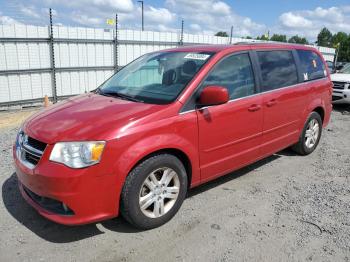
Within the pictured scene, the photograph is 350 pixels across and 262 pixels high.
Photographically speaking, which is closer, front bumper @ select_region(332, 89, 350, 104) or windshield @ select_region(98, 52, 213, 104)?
windshield @ select_region(98, 52, 213, 104)

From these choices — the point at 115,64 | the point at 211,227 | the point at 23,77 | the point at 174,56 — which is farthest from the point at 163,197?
the point at 115,64

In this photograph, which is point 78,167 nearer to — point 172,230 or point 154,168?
point 154,168

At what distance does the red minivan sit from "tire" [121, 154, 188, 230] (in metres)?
0.01

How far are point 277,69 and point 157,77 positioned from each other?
5.86ft

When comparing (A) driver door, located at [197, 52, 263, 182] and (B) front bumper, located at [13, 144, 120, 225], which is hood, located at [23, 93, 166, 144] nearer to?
(B) front bumper, located at [13, 144, 120, 225]

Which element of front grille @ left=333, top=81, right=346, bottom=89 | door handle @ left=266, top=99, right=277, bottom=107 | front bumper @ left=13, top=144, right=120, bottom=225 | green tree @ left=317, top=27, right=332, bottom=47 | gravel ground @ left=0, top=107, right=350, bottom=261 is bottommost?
gravel ground @ left=0, top=107, right=350, bottom=261

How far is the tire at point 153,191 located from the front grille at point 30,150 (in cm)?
83

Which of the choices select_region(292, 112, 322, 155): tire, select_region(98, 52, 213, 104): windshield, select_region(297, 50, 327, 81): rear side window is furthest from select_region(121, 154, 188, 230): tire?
select_region(297, 50, 327, 81): rear side window

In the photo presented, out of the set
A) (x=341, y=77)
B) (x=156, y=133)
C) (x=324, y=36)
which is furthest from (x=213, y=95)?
(x=324, y=36)

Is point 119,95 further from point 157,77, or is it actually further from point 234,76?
point 234,76

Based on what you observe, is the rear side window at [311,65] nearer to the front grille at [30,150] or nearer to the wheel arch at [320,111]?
the wheel arch at [320,111]

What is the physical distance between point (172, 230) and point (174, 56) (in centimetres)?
211

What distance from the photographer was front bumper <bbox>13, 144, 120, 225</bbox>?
9.20 ft

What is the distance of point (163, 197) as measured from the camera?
3.38 metres
